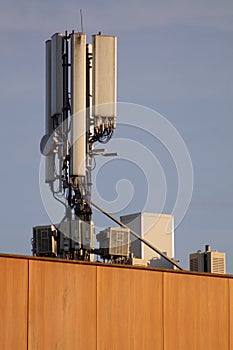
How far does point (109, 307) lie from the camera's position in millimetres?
22438

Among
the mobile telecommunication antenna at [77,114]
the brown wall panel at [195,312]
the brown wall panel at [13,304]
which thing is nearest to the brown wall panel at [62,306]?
the brown wall panel at [13,304]

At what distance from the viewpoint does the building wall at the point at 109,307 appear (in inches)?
836

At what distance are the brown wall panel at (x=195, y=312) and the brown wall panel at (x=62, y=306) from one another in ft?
5.36

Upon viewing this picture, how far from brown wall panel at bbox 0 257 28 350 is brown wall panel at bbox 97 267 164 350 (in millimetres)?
1510

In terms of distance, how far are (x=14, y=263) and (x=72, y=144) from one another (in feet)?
31.3

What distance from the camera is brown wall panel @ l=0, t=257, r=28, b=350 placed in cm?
2097

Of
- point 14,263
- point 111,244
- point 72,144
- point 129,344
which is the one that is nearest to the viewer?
point 14,263

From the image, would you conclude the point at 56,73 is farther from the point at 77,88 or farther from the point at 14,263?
the point at 14,263

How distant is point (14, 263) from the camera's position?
21.2 metres

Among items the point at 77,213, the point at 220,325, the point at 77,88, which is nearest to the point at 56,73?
the point at 77,88

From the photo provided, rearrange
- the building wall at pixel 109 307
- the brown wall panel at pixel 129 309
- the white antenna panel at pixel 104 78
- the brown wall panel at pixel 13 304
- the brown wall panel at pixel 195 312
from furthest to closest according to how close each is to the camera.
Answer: the white antenna panel at pixel 104 78 → the brown wall panel at pixel 195 312 → the brown wall panel at pixel 129 309 → the building wall at pixel 109 307 → the brown wall panel at pixel 13 304

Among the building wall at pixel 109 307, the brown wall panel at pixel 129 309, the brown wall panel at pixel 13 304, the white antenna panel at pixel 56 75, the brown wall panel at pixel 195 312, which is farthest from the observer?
the white antenna panel at pixel 56 75

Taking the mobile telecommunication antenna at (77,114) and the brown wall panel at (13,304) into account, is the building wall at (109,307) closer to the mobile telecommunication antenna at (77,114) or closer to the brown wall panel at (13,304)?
the brown wall panel at (13,304)

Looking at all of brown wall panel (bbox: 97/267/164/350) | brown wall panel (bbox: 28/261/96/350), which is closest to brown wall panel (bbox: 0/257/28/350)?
brown wall panel (bbox: 28/261/96/350)
